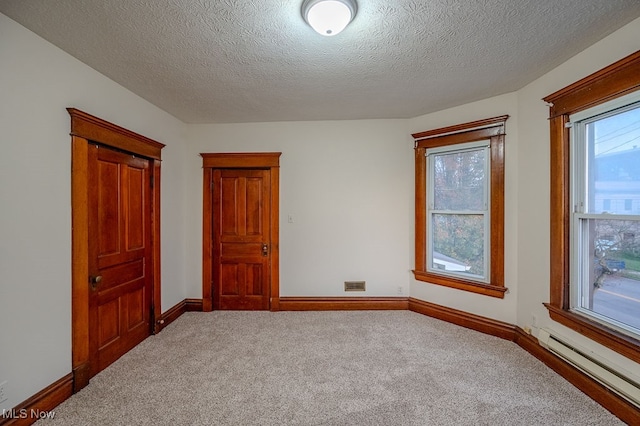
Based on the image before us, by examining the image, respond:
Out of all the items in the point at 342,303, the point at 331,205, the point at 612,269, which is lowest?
the point at 342,303

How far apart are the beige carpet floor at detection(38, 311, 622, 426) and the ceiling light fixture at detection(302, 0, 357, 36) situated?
8.03 ft

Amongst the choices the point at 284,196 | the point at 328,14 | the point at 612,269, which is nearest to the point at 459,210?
the point at 612,269

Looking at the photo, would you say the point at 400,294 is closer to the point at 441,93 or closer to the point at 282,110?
the point at 441,93

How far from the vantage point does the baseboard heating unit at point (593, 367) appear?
1673 mm

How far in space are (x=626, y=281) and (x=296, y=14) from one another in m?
2.83

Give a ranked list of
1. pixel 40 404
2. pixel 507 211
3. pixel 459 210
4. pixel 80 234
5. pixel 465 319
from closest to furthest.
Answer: pixel 40 404
pixel 80 234
pixel 507 211
pixel 465 319
pixel 459 210

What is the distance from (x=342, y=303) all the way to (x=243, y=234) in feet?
5.35

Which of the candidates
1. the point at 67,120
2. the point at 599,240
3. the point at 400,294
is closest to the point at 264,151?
the point at 67,120

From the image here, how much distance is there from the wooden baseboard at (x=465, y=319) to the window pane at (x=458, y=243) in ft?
1.56

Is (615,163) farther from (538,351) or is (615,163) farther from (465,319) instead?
(465,319)

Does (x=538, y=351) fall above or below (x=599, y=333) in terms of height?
below

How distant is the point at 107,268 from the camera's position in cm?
239

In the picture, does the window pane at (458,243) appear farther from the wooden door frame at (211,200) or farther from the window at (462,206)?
the wooden door frame at (211,200)

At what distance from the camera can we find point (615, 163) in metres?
1.88
